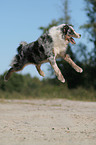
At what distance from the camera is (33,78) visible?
41.9 metres

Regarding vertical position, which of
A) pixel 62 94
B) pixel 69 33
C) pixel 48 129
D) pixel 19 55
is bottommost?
pixel 48 129

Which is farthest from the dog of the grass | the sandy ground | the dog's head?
the grass

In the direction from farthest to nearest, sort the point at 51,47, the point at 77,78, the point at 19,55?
1. the point at 77,78
2. the point at 19,55
3. the point at 51,47

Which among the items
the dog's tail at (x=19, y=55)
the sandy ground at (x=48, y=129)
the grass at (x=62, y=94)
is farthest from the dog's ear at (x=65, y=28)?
the grass at (x=62, y=94)

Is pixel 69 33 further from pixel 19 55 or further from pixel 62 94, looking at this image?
pixel 62 94

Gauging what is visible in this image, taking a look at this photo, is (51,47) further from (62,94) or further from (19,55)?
(62,94)

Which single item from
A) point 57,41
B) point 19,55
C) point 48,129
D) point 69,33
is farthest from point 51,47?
point 48,129

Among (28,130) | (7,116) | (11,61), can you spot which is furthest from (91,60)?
(11,61)

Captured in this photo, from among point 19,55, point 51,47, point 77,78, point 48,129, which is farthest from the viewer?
point 77,78

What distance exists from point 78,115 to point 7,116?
3.22 meters

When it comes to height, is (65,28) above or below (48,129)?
above

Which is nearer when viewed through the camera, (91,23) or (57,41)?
(57,41)

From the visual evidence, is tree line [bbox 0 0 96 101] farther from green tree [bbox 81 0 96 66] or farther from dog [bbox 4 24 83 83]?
dog [bbox 4 24 83 83]

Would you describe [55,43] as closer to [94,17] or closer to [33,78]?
[94,17]
